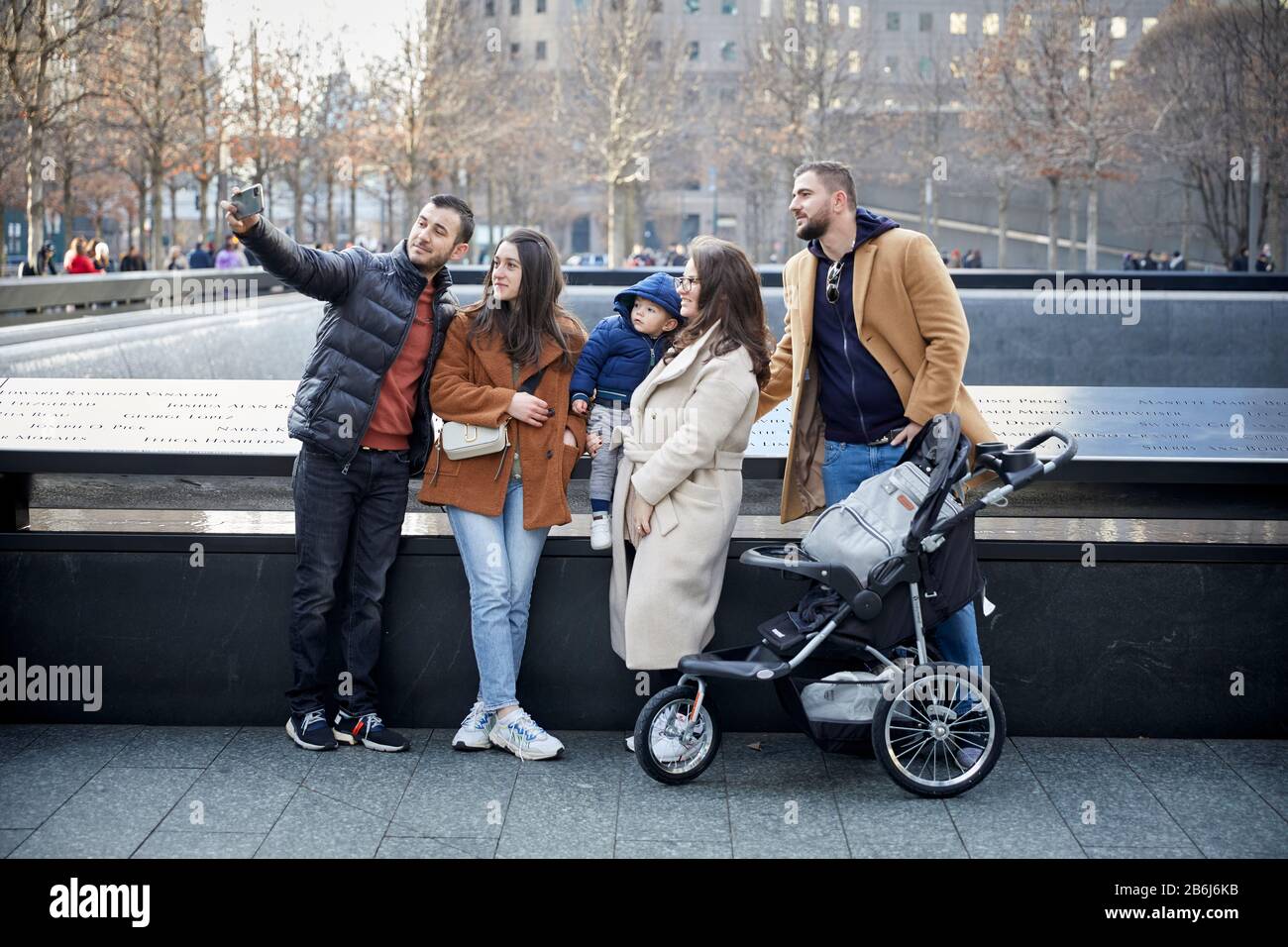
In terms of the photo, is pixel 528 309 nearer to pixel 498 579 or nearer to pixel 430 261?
pixel 430 261

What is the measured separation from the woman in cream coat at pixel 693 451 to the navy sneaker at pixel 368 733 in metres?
1.01

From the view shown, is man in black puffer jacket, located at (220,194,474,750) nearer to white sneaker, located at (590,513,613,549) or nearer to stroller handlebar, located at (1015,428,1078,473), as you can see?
white sneaker, located at (590,513,613,549)

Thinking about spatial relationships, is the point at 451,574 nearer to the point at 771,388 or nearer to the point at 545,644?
the point at 545,644

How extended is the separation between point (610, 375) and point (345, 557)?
125 cm

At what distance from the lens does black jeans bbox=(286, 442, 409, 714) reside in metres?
5.34

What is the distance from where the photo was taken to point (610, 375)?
5363 mm

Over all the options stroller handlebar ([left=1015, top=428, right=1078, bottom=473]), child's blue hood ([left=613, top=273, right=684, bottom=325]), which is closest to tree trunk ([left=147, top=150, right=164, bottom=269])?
child's blue hood ([left=613, top=273, right=684, bottom=325])

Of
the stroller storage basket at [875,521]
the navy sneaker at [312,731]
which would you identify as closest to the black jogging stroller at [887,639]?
the stroller storage basket at [875,521]

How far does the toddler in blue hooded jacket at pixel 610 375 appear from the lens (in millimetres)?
5324

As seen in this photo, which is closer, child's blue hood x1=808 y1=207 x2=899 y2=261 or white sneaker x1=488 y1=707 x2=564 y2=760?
child's blue hood x1=808 y1=207 x2=899 y2=261

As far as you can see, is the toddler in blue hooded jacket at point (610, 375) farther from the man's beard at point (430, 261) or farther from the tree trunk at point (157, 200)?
the tree trunk at point (157, 200)

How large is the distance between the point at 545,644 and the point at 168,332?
838 cm

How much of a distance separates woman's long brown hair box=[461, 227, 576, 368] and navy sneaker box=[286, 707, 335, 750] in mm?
1555
